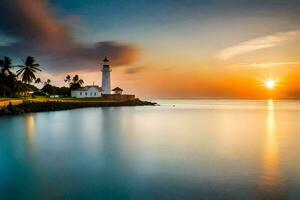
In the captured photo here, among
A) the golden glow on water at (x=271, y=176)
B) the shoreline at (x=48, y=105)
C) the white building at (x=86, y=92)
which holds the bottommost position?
the golden glow on water at (x=271, y=176)

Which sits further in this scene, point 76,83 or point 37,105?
point 76,83

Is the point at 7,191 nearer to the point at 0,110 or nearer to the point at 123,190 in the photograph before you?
the point at 123,190

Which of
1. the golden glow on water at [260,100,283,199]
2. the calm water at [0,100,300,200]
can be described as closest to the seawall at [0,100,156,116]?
the calm water at [0,100,300,200]

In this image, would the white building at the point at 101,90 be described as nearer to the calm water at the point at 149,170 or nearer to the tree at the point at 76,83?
the tree at the point at 76,83

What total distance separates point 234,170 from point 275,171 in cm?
158

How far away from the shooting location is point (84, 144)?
57.0 feet

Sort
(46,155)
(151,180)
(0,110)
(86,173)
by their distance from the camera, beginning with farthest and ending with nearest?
(0,110) → (46,155) → (86,173) → (151,180)

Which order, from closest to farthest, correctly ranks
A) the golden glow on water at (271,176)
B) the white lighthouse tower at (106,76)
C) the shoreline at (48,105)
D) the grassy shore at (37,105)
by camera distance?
the golden glow on water at (271,176)
the grassy shore at (37,105)
the shoreline at (48,105)
the white lighthouse tower at (106,76)

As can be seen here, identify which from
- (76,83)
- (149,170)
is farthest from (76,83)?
(149,170)

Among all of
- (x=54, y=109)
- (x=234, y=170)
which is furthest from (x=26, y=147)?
(x=54, y=109)

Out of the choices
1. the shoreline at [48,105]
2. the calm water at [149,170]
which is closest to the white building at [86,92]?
the shoreline at [48,105]

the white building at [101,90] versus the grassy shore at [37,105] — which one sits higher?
the white building at [101,90]

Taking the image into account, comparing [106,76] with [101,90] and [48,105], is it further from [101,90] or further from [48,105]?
[48,105]

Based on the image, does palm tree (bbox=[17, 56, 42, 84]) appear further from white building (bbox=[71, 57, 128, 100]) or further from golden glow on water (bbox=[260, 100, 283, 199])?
golden glow on water (bbox=[260, 100, 283, 199])
